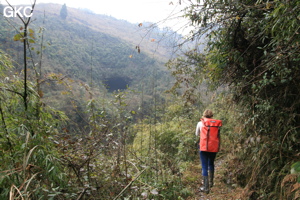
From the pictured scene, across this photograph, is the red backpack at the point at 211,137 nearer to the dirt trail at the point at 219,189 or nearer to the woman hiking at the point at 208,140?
the woman hiking at the point at 208,140

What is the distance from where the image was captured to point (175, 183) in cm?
400

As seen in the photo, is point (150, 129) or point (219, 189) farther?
point (219, 189)

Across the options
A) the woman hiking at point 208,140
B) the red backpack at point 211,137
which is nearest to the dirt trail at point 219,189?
the woman hiking at point 208,140

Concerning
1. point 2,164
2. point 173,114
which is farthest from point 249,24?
point 173,114

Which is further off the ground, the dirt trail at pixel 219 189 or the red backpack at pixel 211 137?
the red backpack at pixel 211 137

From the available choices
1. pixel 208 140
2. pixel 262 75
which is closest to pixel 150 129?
pixel 208 140

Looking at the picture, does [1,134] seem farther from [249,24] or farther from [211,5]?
[249,24]

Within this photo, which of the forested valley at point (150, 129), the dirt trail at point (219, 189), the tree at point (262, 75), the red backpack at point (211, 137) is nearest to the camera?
the forested valley at point (150, 129)

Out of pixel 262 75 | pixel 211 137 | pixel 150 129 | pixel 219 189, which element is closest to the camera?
pixel 262 75

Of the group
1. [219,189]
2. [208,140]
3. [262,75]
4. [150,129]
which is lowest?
[219,189]

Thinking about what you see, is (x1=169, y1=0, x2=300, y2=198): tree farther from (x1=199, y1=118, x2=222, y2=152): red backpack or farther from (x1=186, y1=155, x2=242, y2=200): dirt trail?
(x1=199, y1=118, x2=222, y2=152): red backpack

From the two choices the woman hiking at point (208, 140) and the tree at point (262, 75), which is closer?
the tree at point (262, 75)

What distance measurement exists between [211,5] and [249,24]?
0.64 metres

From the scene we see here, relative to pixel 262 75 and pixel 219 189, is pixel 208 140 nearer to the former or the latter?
pixel 219 189
